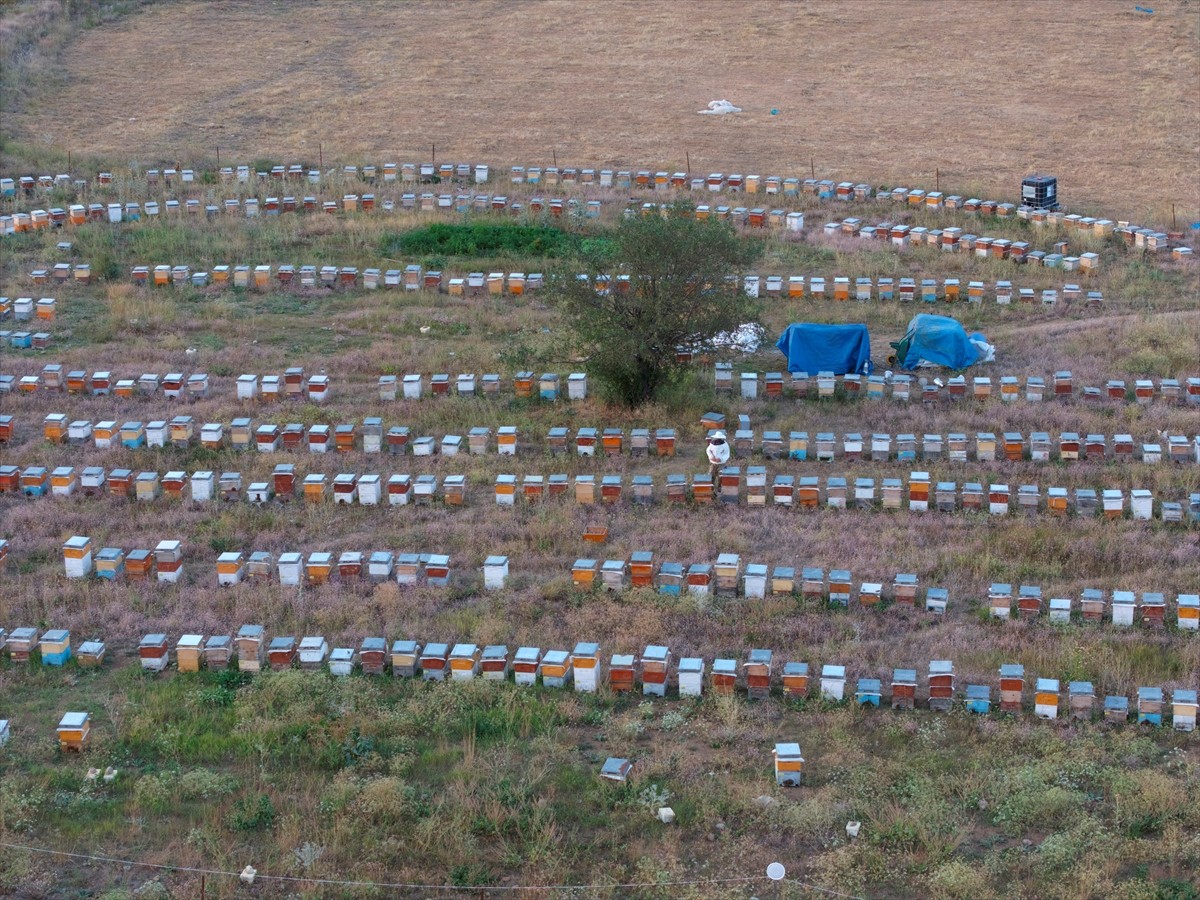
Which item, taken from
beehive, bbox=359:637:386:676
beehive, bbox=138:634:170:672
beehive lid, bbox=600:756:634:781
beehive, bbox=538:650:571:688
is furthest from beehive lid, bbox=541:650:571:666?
beehive, bbox=138:634:170:672

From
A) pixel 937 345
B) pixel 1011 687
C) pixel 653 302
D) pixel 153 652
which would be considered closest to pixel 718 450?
pixel 653 302

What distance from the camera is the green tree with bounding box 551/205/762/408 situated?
17.7 m

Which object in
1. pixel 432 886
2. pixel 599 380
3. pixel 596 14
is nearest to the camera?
pixel 432 886

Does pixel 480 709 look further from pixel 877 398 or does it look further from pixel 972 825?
pixel 877 398

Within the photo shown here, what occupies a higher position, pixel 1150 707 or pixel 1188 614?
pixel 1150 707

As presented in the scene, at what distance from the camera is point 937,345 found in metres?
19.5

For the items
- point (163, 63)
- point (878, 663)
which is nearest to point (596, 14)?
point (163, 63)

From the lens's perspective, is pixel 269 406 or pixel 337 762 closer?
pixel 337 762

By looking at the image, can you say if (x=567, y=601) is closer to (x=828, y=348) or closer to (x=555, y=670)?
(x=555, y=670)

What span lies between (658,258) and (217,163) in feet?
49.9

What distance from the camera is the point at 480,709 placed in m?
11.7

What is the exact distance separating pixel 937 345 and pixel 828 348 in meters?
1.46

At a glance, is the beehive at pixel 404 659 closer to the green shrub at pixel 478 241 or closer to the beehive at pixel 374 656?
the beehive at pixel 374 656

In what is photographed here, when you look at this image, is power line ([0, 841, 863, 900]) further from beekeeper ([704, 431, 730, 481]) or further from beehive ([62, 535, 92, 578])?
beekeeper ([704, 431, 730, 481])
